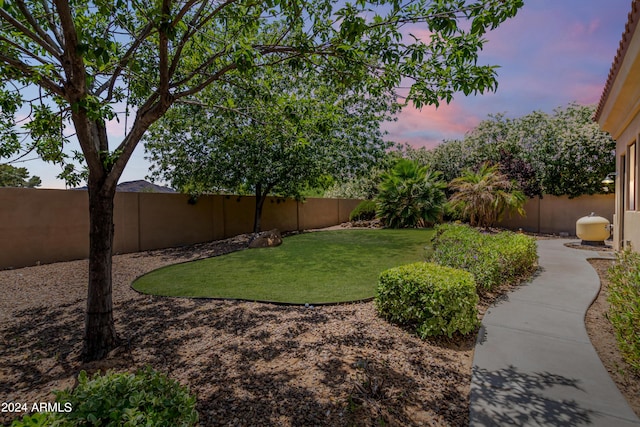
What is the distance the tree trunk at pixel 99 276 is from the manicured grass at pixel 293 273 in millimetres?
1887

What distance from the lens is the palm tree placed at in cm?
1275

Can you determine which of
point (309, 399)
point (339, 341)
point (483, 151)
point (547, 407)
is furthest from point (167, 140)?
point (483, 151)

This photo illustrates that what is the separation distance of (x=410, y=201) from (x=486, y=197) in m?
3.01

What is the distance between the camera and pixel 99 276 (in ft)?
11.0

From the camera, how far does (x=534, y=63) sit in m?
5.70

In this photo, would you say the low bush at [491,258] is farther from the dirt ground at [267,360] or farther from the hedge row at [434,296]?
the dirt ground at [267,360]

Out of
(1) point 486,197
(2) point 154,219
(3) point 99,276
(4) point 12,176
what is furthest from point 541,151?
(4) point 12,176

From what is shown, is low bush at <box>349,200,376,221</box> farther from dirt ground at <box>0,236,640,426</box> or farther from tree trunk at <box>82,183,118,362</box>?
tree trunk at <box>82,183,118,362</box>

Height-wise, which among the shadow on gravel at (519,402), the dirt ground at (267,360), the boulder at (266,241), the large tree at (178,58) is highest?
the large tree at (178,58)

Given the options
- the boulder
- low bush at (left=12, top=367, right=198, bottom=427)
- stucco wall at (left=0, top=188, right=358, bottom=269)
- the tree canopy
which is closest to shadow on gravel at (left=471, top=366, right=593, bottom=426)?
low bush at (left=12, top=367, right=198, bottom=427)

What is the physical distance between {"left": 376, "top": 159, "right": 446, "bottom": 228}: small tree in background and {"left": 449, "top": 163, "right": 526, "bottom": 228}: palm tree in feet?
3.20

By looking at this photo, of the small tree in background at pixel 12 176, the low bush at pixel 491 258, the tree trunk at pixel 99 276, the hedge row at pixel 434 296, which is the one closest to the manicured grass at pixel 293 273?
the hedge row at pixel 434 296

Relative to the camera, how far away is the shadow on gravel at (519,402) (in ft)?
7.70

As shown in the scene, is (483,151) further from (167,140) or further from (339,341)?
(339,341)
